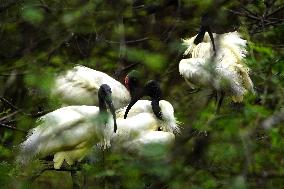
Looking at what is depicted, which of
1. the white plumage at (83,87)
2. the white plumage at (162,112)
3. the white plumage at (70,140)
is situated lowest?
the white plumage at (70,140)

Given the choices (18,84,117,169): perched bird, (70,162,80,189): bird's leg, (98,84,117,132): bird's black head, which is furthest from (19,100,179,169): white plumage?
(70,162,80,189): bird's leg

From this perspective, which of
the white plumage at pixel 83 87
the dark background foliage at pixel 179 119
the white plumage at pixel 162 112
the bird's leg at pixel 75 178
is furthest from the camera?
the white plumage at pixel 83 87

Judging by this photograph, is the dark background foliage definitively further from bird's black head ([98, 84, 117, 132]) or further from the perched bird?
bird's black head ([98, 84, 117, 132])

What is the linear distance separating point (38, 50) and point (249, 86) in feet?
7.81

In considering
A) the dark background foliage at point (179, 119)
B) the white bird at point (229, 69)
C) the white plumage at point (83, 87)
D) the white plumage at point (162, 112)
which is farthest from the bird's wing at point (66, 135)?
the white bird at point (229, 69)

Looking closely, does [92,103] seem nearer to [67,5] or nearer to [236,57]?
[236,57]

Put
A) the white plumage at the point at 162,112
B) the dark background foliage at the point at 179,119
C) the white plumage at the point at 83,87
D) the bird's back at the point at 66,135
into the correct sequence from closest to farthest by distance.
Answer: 1. the dark background foliage at the point at 179,119
2. the bird's back at the point at 66,135
3. the white plumage at the point at 162,112
4. the white plumage at the point at 83,87

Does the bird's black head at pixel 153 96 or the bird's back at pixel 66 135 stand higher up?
the bird's black head at pixel 153 96

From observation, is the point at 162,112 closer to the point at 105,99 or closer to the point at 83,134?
the point at 105,99

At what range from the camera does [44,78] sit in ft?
9.93

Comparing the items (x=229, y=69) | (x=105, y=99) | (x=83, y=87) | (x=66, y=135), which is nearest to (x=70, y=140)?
(x=66, y=135)

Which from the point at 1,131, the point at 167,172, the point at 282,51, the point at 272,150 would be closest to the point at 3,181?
the point at 167,172

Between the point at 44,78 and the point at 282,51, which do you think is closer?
the point at 44,78

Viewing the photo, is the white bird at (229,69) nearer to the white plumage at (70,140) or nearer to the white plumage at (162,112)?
the white plumage at (162,112)
